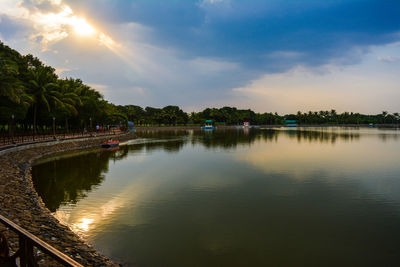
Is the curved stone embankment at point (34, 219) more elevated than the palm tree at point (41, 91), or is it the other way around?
the palm tree at point (41, 91)

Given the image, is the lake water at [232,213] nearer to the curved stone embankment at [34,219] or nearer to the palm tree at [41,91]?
the curved stone embankment at [34,219]

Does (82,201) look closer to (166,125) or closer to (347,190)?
(347,190)

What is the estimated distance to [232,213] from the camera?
15.8 m

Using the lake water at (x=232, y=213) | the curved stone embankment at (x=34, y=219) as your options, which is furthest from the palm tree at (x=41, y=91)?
the curved stone embankment at (x=34, y=219)

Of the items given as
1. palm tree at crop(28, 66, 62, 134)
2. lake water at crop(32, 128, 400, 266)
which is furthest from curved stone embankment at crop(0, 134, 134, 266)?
palm tree at crop(28, 66, 62, 134)

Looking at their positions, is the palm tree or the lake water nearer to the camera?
the lake water

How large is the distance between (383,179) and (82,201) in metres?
27.8

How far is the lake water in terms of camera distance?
36.3ft

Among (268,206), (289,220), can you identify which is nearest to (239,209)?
(268,206)

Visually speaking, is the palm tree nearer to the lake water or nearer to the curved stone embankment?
the lake water

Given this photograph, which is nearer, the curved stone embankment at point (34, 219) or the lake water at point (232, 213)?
the curved stone embankment at point (34, 219)

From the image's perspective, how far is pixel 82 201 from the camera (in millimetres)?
18188

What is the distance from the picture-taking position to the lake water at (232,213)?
36.3ft

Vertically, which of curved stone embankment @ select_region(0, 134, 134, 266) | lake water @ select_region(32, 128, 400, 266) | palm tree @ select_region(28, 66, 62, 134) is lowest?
lake water @ select_region(32, 128, 400, 266)
